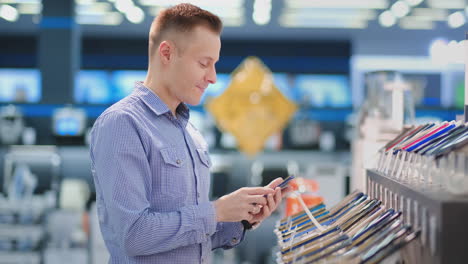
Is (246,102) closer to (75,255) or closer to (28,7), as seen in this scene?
(75,255)

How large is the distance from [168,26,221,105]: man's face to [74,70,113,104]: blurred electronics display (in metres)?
8.21

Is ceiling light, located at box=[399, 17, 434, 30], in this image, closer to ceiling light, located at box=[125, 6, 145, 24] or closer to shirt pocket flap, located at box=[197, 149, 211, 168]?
ceiling light, located at box=[125, 6, 145, 24]

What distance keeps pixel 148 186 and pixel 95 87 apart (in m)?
8.82

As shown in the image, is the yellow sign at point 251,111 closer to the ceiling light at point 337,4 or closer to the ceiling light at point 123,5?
the ceiling light at point 337,4

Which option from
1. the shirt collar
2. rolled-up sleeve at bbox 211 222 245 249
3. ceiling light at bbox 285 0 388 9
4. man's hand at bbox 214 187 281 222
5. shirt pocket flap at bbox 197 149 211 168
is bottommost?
rolled-up sleeve at bbox 211 222 245 249

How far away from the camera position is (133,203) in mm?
1523

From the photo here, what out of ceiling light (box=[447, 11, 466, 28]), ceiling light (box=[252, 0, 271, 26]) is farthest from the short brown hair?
ceiling light (box=[447, 11, 466, 28])

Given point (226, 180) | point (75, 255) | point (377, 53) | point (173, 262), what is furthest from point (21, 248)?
point (377, 53)

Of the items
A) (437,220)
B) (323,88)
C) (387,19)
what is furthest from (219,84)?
(437,220)

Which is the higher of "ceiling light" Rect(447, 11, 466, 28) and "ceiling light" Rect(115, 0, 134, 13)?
"ceiling light" Rect(115, 0, 134, 13)

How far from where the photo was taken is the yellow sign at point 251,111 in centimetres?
590

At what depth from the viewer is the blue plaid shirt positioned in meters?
1.53

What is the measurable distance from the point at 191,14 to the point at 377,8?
278 inches

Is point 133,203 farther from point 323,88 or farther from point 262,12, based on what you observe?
point 323,88
